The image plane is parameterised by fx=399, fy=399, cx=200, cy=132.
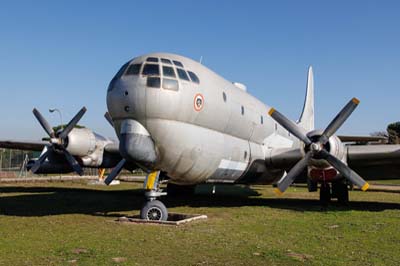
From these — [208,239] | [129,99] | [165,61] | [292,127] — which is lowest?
[208,239]

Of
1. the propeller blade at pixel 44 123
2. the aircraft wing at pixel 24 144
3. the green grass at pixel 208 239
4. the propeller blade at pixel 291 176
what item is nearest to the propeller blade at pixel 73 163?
the propeller blade at pixel 44 123

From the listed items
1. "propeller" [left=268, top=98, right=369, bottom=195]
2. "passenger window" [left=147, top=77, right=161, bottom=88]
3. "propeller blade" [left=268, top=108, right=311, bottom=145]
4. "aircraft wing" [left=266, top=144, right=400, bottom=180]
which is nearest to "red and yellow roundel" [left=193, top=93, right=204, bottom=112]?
"passenger window" [left=147, top=77, right=161, bottom=88]

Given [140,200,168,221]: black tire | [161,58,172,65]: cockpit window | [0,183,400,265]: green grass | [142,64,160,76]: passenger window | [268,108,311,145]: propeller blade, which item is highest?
[161,58,172,65]: cockpit window

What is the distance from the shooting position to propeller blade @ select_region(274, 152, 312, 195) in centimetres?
1422

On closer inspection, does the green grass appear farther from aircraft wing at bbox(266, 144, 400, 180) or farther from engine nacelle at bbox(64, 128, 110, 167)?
engine nacelle at bbox(64, 128, 110, 167)

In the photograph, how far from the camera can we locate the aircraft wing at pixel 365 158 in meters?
16.3

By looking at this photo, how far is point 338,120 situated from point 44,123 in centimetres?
1404

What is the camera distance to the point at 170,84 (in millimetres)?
11883

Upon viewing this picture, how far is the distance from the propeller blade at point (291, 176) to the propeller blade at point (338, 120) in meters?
0.90

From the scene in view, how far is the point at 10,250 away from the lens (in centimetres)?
780

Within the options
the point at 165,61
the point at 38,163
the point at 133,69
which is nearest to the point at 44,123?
the point at 38,163

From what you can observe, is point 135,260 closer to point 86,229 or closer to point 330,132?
point 86,229

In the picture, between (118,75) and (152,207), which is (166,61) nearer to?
(118,75)

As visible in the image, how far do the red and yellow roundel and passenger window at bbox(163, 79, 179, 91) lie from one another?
2.92 ft
